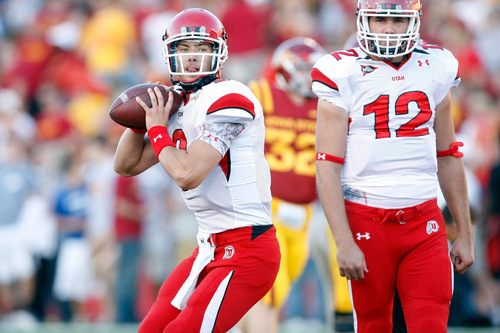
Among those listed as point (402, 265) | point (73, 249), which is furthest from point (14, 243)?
point (402, 265)

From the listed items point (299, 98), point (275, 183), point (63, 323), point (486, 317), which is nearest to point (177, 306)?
point (275, 183)

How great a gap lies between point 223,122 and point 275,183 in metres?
2.00

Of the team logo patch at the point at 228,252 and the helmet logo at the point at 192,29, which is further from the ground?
the helmet logo at the point at 192,29

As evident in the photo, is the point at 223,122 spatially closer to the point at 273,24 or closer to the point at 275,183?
the point at 275,183

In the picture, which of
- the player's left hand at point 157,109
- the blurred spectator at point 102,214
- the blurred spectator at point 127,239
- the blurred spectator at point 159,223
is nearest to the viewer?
the player's left hand at point 157,109

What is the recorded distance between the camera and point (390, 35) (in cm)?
390

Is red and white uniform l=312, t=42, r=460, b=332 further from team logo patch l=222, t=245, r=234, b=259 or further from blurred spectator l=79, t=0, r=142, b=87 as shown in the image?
blurred spectator l=79, t=0, r=142, b=87

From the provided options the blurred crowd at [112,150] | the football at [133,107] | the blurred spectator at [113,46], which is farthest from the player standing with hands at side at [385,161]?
the blurred spectator at [113,46]

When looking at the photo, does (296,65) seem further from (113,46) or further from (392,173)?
→ (113,46)

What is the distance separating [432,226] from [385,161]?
0.39 meters

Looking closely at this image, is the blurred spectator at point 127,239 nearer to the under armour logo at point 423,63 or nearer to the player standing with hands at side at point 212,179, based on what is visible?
the player standing with hands at side at point 212,179

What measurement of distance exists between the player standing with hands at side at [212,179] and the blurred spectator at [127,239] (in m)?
4.78

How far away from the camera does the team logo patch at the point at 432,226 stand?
400 cm

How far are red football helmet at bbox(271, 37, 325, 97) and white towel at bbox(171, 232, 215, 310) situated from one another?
2.14 meters
